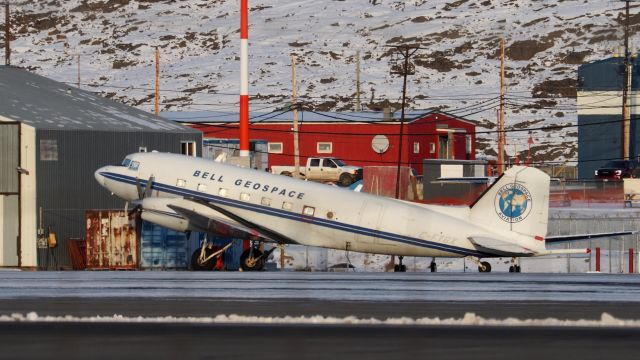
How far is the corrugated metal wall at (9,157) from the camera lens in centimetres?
5547

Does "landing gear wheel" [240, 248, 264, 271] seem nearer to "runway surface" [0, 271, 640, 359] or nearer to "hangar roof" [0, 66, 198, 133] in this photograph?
"runway surface" [0, 271, 640, 359]

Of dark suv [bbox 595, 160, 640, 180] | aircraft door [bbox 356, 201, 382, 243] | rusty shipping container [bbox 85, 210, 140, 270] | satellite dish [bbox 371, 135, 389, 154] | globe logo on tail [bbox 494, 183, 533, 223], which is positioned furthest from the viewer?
satellite dish [bbox 371, 135, 389, 154]

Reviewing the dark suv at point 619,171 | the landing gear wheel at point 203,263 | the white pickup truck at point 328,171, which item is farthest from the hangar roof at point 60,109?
the dark suv at point 619,171

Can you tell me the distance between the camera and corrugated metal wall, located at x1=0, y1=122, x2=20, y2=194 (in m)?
55.5

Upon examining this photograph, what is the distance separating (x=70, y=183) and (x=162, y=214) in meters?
12.1

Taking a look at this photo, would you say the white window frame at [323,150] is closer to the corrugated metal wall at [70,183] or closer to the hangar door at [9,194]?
the corrugated metal wall at [70,183]

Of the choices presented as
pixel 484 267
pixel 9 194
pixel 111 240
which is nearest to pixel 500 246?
pixel 484 267

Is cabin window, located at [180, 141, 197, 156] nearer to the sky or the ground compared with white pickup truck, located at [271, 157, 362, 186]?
nearer to the sky

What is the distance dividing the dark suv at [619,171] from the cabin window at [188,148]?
48101 mm

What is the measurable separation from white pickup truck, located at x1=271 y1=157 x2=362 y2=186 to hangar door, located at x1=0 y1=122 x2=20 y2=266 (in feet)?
167

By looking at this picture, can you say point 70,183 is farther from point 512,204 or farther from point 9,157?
point 512,204

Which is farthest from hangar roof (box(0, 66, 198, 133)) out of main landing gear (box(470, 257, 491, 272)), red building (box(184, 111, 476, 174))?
→ red building (box(184, 111, 476, 174))

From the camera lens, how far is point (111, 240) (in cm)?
5375

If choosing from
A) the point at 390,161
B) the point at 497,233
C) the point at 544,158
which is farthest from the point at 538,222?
the point at 544,158
